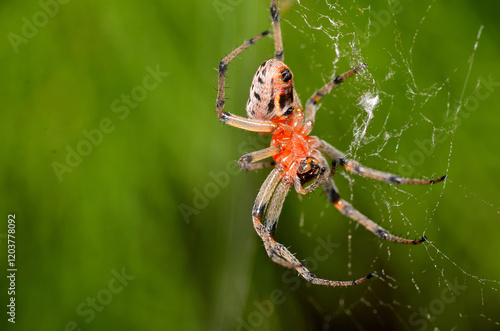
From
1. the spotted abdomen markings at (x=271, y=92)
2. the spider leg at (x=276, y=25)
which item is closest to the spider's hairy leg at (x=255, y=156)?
the spotted abdomen markings at (x=271, y=92)

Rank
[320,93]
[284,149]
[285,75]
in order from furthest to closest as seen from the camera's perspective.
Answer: [284,149] < [320,93] < [285,75]

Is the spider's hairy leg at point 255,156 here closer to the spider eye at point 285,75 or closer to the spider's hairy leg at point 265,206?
the spider's hairy leg at point 265,206

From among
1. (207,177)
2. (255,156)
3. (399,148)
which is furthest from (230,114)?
(399,148)

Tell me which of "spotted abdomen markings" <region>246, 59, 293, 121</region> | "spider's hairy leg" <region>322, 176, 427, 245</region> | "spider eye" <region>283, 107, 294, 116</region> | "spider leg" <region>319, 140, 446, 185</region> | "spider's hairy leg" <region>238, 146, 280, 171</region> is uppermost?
"spotted abdomen markings" <region>246, 59, 293, 121</region>

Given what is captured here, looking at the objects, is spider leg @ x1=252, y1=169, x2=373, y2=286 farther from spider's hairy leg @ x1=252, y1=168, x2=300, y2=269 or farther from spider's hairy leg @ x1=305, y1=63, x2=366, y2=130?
spider's hairy leg @ x1=305, y1=63, x2=366, y2=130

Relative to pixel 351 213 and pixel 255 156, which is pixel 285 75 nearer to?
pixel 255 156

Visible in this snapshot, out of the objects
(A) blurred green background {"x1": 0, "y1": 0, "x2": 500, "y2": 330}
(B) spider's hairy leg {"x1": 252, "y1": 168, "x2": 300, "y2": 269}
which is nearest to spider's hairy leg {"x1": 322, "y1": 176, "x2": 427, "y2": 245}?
(A) blurred green background {"x1": 0, "y1": 0, "x2": 500, "y2": 330}
